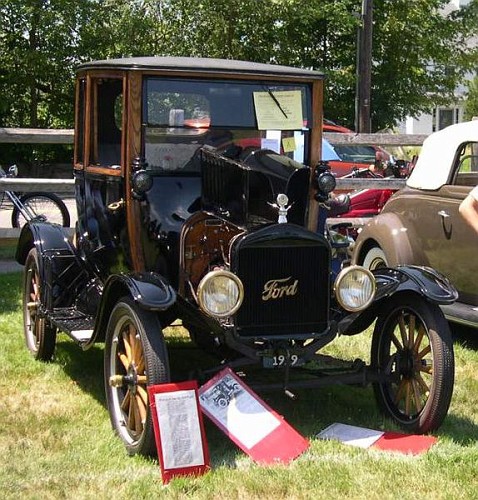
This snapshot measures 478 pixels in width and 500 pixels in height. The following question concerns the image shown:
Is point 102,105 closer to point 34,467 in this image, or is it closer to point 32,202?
point 34,467

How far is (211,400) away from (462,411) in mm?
1640

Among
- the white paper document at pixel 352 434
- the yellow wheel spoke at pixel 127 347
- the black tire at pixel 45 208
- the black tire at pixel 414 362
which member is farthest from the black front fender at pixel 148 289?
the black tire at pixel 45 208

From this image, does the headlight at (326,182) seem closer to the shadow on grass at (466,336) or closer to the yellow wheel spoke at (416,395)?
the yellow wheel spoke at (416,395)

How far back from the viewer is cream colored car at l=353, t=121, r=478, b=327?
19.8 feet

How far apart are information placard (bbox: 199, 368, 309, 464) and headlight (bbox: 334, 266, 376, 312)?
2.17ft

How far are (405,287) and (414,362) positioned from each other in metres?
0.41

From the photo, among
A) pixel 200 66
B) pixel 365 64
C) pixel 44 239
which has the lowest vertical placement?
pixel 44 239

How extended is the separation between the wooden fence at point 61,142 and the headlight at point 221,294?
5.76 m

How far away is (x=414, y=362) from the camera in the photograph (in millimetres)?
4465

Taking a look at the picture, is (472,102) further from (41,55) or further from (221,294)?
(221,294)

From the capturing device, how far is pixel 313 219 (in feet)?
15.8

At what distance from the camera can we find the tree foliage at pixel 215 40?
20.1 metres

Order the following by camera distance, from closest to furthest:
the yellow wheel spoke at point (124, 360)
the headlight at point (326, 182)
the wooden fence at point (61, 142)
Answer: the yellow wheel spoke at point (124, 360), the headlight at point (326, 182), the wooden fence at point (61, 142)

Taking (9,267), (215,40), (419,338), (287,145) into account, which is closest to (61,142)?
(9,267)
